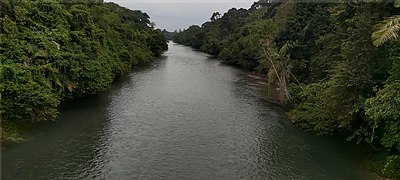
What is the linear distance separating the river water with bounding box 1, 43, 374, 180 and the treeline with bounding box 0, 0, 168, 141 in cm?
176

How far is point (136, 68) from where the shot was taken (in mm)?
66250

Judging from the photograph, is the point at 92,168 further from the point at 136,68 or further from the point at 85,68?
the point at 136,68

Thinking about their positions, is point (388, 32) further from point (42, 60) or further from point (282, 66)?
point (42, 60)

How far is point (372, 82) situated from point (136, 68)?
4929 centimetres

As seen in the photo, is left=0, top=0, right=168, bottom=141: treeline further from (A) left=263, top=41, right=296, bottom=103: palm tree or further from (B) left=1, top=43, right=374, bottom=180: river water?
(A) left=263, top=41, right=296, bottom=103: palm tree

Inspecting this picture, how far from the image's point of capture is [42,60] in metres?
28.0

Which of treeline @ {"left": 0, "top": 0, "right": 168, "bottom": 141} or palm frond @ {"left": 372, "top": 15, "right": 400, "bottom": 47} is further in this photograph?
treeline @ {"left": 0, "top": 0, "right": 168, "bottom": 141}

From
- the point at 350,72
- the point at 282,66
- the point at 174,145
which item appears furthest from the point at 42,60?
the point at 282,66

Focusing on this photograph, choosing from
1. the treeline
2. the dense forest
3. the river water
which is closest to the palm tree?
the dense forest

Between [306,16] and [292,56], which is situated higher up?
[306,16]

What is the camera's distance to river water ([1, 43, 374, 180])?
20.4 metres

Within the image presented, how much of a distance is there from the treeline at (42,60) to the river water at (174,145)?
1.76 meters

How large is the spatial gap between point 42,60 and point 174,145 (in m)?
12.4

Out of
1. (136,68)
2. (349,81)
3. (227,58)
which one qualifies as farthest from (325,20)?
(227,58)
